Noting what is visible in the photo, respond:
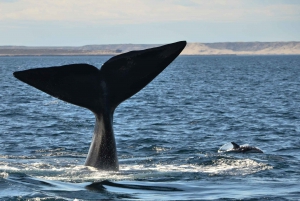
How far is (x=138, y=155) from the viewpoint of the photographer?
1567 cm

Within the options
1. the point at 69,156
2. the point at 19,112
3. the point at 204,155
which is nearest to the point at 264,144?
the point at 204,155

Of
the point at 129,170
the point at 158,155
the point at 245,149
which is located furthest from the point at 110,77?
the point at 245,149

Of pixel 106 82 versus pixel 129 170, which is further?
pixel 129 170

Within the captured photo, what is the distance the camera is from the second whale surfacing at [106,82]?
35.4ft

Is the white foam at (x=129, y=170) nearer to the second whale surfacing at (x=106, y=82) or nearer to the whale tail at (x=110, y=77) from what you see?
the second whale surfacing at (x=106, y=82)

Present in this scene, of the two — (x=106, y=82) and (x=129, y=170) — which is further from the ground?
(x=106, y=82)

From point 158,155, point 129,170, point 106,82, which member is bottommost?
point 158,155

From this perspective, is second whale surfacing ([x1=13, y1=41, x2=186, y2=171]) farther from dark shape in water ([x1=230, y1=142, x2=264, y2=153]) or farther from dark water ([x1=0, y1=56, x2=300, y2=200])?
dark shape in water ([x1=230, y1=142, x2=264, y2=153])

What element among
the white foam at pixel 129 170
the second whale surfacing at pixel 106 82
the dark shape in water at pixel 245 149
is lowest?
the dark shape in water at pixel 245 149

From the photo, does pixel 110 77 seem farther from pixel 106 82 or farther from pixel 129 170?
pixel 129 170

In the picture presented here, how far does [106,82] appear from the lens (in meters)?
11.1

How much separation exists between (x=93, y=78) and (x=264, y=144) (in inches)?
337

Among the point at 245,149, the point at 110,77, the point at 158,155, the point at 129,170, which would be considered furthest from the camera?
the point at 245,149

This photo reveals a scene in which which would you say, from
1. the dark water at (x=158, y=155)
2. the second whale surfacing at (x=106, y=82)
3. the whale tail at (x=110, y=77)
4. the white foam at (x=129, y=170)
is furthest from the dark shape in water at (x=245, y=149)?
the whale tail at (x=110, y=77)
